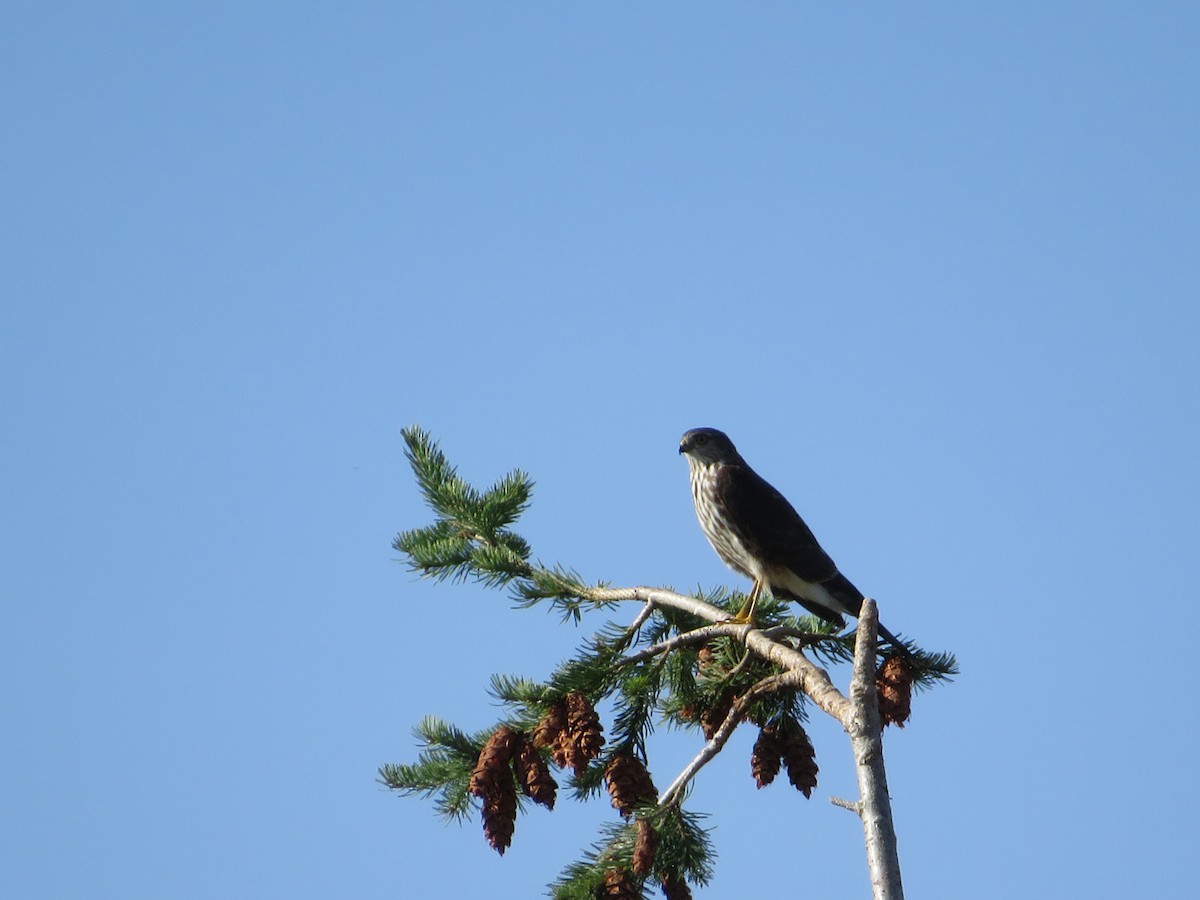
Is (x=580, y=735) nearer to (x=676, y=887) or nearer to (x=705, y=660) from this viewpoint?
(x=676, y=887)

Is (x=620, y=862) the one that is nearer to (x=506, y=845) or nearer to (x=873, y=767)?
(x=506, y=845)

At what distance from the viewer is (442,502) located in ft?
18.0

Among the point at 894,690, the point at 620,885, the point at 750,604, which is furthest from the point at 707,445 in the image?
the point at 620,885

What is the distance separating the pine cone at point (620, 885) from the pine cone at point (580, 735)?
0.49 m

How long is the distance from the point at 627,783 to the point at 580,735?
226mm

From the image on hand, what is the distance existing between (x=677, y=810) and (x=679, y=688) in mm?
916

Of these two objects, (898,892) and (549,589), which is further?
(549,589)

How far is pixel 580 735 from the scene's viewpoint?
13.3ft

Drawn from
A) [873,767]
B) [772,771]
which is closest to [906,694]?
[772,771]

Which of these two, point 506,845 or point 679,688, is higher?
point 679,688

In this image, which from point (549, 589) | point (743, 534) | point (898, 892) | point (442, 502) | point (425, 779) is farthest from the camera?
point (743, 534)

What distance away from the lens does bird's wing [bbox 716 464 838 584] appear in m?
6.71

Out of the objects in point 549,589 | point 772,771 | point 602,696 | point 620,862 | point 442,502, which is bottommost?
point 620,862

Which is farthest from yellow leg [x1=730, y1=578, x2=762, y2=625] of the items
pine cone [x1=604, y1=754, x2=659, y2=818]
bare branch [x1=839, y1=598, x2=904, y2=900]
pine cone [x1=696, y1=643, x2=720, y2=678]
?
bare branch [x1=839, y1=598, x2=904, y2=900]
